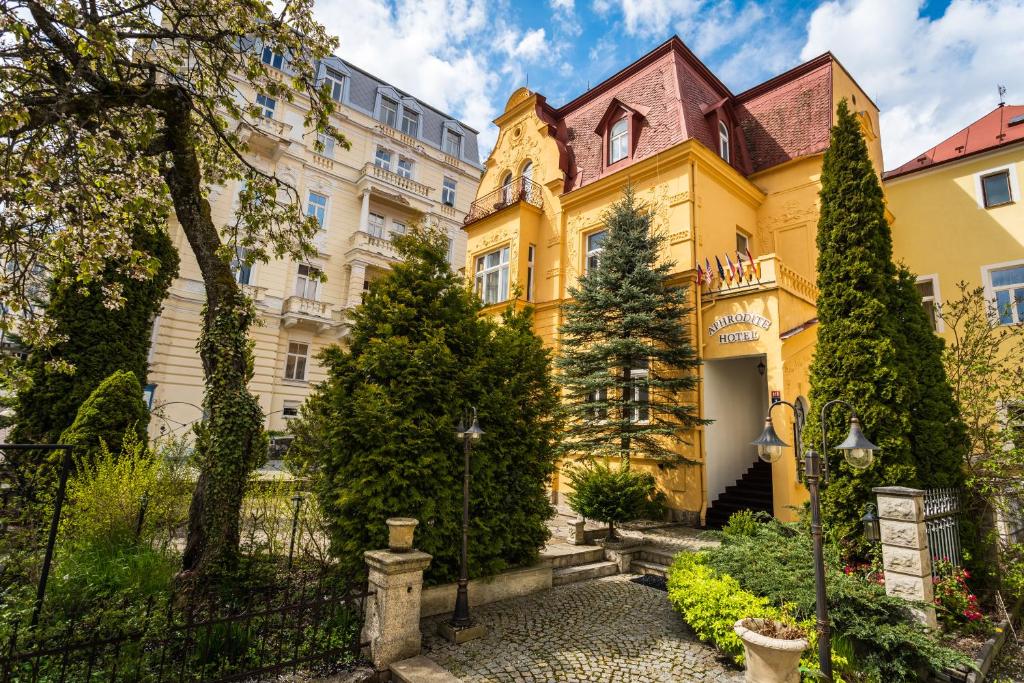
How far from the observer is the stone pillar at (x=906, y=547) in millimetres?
5598

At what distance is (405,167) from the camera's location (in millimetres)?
28359

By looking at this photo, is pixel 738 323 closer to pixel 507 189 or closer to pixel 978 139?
pixel 507 189

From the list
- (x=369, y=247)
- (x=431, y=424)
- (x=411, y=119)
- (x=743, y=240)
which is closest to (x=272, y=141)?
(x=369, y=247)

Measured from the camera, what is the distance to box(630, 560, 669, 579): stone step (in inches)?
343

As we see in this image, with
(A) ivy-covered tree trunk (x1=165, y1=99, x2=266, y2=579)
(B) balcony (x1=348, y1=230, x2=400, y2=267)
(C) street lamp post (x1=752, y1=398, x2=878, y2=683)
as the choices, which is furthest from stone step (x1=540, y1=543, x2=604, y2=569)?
(B) balcony (x1=348, y1=230, x2=400, y2=267)

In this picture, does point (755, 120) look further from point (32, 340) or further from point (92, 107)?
point (32, 340)

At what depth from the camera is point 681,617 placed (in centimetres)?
661

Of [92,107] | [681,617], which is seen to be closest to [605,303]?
[681,617]

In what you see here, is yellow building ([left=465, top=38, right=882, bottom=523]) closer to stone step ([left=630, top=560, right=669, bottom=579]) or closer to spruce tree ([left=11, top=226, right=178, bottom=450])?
stone step ([left=630, top=560, right=669, bottom=579])

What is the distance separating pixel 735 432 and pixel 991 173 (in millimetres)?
11083

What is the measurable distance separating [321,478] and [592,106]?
15.7 metres

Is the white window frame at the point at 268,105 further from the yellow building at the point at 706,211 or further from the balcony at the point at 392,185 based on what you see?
the yellow building at the point at 706,211

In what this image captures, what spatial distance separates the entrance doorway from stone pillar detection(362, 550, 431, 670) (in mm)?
8707

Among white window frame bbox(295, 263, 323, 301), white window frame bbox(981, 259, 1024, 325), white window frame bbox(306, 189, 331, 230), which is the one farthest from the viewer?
white window frame bbox(306, 189, 331, 230)
